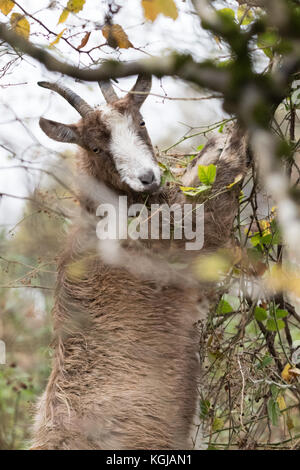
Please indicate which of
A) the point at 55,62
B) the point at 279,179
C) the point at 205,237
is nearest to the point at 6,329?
the point at 205,237

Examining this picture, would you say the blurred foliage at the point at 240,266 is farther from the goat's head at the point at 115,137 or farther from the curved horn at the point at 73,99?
the curved horn at the point at 73,99

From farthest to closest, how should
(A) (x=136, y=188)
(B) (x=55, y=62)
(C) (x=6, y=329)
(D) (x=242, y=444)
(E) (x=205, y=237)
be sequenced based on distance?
(C) (x=6, y=329) → (E) (x=205, y=237) → (A) (x=136, y=188) → (D) (x=242, y=444) → (B) (x=55, y=62)

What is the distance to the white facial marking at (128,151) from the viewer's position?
4.42m

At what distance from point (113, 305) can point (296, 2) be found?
3055 mm

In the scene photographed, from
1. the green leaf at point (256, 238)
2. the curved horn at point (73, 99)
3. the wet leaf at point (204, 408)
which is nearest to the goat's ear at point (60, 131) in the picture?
the curved horn at point (73, 99)

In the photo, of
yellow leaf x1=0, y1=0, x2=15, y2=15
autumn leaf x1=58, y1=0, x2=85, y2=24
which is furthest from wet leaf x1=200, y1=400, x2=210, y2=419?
yellow leaf x1=0, y1=0, x2=15, y2=15

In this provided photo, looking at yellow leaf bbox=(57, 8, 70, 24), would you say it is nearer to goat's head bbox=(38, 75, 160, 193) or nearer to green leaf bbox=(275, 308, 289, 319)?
goat's head bbox=(38, 75, 160, 193)

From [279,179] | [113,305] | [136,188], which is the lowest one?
[113,305]

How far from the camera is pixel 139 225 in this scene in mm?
4645

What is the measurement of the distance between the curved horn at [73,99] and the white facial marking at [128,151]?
6.5 inches

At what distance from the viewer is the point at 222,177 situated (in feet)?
15.2

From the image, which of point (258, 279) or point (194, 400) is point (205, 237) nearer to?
point (258, 279)

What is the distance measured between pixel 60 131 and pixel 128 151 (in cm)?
68

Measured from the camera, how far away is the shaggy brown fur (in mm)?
4410
